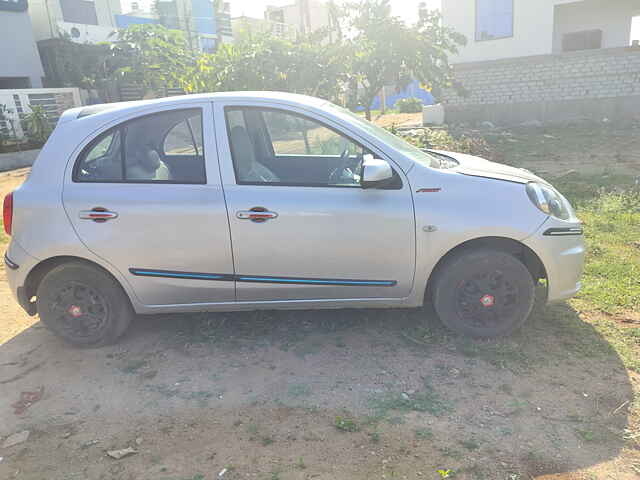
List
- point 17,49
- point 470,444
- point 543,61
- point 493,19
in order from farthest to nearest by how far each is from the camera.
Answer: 1. point 17,49
2. point 493,19
3. point 543,61
4. point 470,444

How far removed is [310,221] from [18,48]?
78.2 feet

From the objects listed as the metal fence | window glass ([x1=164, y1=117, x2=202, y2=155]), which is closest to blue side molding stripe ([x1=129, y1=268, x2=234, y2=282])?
window glass ([x1=164, y1=117, x2=202, y2=155])

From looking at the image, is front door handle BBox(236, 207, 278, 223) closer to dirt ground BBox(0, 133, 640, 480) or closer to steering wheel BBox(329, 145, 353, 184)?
steering wheel BBox(329, 145, 353, 184)

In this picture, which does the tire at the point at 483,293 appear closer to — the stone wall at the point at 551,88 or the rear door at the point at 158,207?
the rear door at the point at 158,207

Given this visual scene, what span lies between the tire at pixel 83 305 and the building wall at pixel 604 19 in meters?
20.1

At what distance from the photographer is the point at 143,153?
3.75 m

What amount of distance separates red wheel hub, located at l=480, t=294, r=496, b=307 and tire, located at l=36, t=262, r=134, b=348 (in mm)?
2610

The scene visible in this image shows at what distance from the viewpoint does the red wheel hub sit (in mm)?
3574

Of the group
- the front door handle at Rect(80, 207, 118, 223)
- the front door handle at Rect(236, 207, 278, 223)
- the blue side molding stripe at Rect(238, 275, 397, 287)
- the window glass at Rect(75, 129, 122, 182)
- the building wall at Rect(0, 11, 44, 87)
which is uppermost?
the building wall at Rect(0, 11, 44, 87)

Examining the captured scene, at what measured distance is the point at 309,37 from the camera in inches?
521

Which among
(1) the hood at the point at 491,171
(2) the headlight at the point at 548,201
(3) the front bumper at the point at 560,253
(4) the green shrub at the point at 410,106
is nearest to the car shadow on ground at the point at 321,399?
(3) the front bumper at the point at 560,253

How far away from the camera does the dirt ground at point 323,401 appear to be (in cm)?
262

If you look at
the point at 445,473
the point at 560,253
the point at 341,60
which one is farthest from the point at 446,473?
the point at 341,60

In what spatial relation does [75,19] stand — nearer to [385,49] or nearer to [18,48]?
[18,48]
